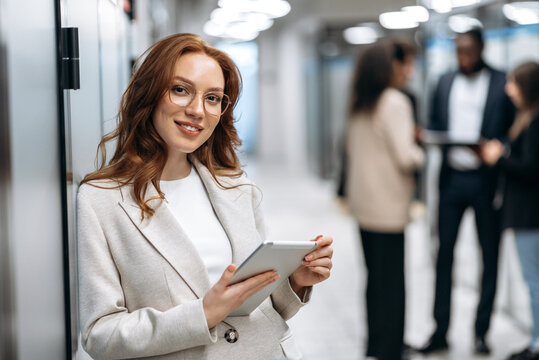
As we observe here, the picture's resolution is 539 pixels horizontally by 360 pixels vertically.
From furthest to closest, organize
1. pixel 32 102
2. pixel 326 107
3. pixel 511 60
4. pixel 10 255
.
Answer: pixel 326 107, pixel 511 60, pixel 32 102, pixel 10 255

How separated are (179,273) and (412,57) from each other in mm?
2408

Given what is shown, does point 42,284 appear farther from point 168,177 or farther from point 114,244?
point 168,177

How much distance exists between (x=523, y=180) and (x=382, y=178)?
767 mm

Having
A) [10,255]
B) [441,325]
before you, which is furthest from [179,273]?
[441,325]

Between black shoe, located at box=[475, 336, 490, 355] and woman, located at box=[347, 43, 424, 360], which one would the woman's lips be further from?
black shoe, located at box=[475, 336, 490, 355]

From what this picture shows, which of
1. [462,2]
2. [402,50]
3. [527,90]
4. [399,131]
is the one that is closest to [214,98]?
[399,131]

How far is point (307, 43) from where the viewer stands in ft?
47.4

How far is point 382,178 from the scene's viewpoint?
338 centimetres

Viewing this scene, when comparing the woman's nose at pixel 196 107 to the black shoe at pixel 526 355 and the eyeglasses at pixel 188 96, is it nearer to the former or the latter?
the eyeglasses at pixel 188 96

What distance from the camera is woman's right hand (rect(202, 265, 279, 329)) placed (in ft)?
4.43

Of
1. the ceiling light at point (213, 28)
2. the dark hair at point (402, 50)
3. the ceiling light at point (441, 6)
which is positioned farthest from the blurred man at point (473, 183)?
the ceiling light at point (213, 28)

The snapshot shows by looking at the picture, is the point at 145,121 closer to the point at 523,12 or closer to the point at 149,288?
the point at 149,288

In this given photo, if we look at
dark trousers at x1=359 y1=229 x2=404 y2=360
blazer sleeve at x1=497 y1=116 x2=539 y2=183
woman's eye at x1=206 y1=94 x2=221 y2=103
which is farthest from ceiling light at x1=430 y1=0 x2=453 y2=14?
woman's eye at x1=206 y1=94 x2=221 y2=103

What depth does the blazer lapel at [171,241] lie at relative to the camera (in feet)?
4.71
